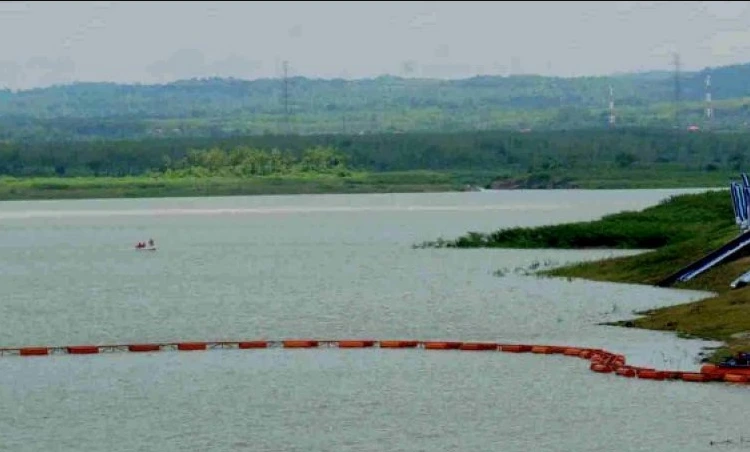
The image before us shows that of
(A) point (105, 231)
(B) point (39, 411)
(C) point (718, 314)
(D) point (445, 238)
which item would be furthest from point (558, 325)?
(A) point (105, 231)

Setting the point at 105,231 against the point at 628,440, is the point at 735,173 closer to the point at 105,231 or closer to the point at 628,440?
the point at 105,231

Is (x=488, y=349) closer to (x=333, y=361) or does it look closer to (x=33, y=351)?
(x=333, y=361)

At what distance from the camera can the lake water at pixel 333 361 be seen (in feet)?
140

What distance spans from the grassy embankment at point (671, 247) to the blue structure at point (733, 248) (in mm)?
367

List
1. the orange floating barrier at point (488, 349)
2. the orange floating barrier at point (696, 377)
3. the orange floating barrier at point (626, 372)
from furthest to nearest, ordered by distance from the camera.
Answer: the orange floating barrier at point (626, 372), the orange floating barrier at point (488, 349), the orange floating barrier at point (696, 377)

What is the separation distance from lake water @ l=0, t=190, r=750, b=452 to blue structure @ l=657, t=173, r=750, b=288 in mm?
1439

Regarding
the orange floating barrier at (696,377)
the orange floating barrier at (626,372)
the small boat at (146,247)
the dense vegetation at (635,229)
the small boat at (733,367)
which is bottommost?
the small boat at (146,247)

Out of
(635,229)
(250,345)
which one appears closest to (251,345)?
(250,345)

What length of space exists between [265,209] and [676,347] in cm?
12892

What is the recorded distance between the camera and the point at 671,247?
76.2 metres

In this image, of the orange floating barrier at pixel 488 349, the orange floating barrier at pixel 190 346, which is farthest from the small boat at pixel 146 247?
the orange floating barrier at pixel 190 346

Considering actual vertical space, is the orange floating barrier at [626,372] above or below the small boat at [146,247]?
above

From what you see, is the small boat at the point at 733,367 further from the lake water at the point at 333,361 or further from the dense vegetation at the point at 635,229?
the dense vegetation at the point at 635,229

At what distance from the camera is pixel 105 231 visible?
144 meters
